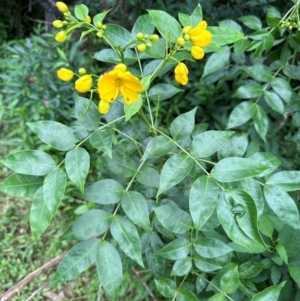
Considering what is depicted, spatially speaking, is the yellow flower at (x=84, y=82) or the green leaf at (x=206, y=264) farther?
the green leaf at (x=206, y=264)

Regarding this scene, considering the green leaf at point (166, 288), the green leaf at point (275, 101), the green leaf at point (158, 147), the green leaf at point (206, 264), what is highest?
the green leaf at point (158, 147)

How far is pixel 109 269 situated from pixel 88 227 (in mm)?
147

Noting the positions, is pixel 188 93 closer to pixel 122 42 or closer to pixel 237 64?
pixel 237 64

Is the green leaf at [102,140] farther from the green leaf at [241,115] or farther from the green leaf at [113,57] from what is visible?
the green leaf at [241,115]

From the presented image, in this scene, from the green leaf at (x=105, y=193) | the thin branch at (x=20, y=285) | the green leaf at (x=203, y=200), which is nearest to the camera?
the green leaf at (x=203, y=200)

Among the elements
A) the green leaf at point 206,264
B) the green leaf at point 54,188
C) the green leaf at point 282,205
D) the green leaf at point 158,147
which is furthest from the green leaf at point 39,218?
the green leaf at point 282,205

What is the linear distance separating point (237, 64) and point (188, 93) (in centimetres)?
53

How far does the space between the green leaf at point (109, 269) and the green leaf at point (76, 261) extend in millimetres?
27

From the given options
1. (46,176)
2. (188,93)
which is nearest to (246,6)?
(188,93)

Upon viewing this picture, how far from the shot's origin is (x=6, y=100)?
2479 mm

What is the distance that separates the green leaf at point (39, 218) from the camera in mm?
1057

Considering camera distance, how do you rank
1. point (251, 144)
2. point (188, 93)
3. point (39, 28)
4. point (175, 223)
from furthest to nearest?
point (39, 28) < point (188, 93) < point (251, 144) < point (175, 223)

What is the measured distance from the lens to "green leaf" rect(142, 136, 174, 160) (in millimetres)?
1100

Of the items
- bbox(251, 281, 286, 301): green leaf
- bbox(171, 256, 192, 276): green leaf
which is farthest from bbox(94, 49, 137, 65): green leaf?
bbox(251, 281, 286, 301): green leaf
